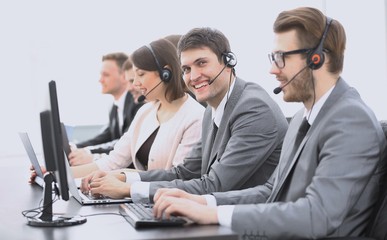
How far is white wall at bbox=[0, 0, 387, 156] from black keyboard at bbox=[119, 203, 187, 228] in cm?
336

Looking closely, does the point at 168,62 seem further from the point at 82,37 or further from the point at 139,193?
the point at 82,37

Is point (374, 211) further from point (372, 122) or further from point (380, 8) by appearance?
point (380, 8)

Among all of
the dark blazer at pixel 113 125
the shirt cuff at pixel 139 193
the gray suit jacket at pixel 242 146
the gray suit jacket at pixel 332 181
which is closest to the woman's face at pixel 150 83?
the gray suit jacket at pixel 242 146

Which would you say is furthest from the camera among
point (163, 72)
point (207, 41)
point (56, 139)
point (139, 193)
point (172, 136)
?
point (163, 72)

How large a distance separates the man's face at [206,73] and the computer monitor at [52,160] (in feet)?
2.74

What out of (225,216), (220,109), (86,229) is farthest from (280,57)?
(86,229)

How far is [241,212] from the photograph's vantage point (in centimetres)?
180

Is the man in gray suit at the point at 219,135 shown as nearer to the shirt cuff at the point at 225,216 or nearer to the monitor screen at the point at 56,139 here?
the monitor screen at the point at 56,139

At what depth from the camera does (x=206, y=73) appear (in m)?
2.71

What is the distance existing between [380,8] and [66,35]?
264cm

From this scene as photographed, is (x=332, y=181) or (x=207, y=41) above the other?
(x=207, y=41)

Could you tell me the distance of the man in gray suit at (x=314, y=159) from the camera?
178 cm

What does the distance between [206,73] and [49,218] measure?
0.99 m

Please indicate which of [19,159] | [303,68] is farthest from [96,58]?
[303,68]
